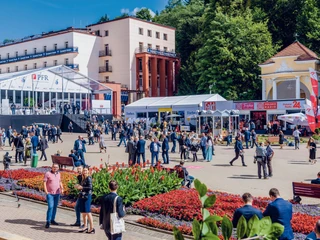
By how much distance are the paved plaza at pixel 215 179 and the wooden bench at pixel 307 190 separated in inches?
51.7

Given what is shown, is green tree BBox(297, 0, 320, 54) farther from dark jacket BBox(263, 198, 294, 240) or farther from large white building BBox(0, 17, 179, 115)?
dark jacket BBox(263, 198, 294, 240)

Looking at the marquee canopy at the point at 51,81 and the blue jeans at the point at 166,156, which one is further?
the marquee canopy at the point at 51,81

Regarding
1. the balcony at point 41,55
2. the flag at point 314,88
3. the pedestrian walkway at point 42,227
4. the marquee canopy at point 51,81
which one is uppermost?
the balcony at point 41,55

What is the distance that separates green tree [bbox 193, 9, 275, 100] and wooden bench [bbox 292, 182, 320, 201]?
39.6m

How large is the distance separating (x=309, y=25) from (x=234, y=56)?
1090 cm

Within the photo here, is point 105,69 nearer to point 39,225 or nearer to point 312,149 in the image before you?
point 312,149

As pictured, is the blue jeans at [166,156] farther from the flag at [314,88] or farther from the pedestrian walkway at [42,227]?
the flag at [314,88]

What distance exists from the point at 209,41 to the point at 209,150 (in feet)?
106

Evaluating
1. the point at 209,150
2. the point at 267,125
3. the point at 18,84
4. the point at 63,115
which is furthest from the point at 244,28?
the point at 209,150

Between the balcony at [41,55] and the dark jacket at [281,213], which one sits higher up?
the balcony at [41,55]

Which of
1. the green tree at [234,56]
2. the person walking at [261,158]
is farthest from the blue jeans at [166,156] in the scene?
the green tree at [234,56]

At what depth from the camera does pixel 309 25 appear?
5331cm

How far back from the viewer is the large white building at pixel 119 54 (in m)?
63.1

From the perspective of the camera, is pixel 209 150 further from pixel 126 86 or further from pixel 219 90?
pixel 126 86
